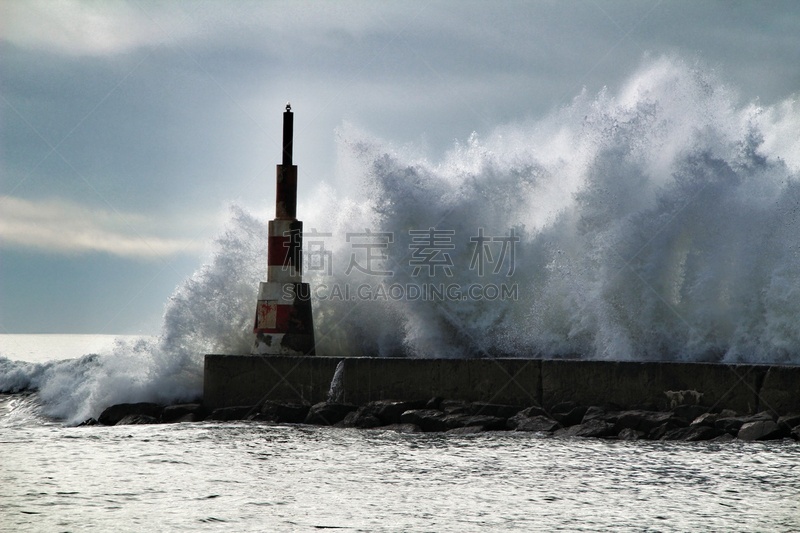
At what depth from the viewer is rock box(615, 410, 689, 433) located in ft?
23.5

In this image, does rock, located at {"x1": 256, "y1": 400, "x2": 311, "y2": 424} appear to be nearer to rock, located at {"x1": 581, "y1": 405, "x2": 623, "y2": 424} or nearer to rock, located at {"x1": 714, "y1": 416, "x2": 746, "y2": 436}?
rock, located at {"x1": 581, "y1": 405, "x2": 623, "y2": 424}

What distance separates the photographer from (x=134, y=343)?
423 inches

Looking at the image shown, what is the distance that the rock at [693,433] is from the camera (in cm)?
693

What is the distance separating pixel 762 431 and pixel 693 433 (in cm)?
46

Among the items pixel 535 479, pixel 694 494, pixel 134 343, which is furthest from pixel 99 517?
pixel 134 343

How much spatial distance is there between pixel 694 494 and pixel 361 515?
172 cm

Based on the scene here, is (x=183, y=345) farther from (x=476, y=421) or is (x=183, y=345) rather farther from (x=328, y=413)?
(x=476, y=421)

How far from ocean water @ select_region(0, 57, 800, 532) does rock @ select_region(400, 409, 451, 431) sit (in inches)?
14.1

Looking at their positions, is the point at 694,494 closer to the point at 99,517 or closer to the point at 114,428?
the point at 99,517

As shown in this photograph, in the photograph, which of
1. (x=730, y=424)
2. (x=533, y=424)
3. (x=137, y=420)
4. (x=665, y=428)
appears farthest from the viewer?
(x=137, y=420)

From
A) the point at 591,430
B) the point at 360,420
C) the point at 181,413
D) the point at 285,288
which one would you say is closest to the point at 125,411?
the point at 181,413

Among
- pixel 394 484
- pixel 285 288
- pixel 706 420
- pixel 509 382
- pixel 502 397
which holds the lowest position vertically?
pixel 394 484

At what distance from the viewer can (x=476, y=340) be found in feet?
34.4

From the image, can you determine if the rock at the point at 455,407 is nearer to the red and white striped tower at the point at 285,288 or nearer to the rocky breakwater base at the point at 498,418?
the rocky breakwater base at the point at 498,418
